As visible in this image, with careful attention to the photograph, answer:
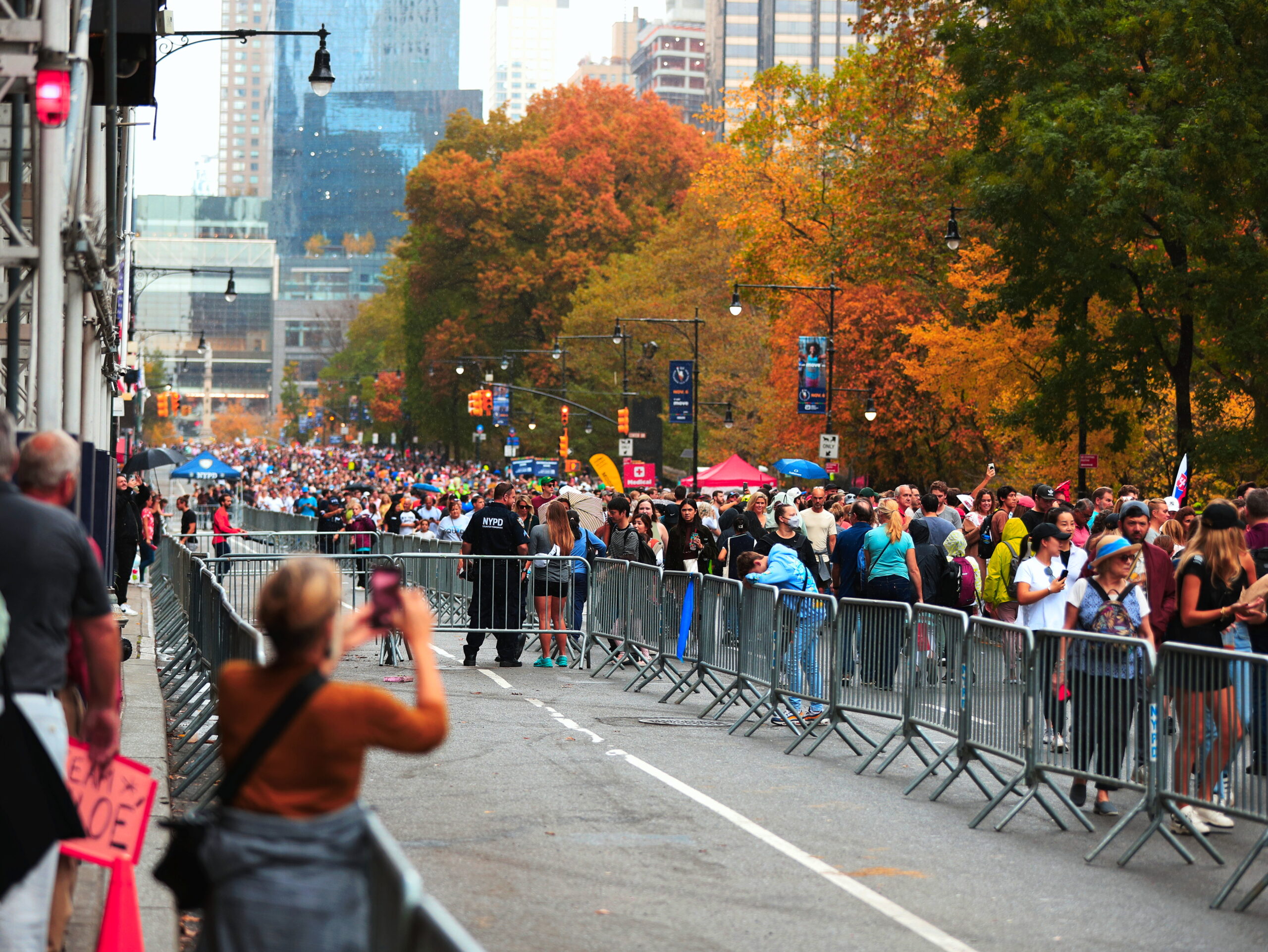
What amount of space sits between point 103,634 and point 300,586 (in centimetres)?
166

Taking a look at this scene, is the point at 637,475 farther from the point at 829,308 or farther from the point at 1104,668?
the point at 1104,668

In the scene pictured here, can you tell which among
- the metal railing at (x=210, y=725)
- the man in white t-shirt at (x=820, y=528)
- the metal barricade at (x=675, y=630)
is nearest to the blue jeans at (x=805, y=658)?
the metal barricade at (x=675, y=630)

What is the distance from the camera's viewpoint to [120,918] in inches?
236

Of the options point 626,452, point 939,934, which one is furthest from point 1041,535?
point 626,452

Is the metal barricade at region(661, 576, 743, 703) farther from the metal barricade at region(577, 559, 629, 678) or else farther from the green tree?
the green tree

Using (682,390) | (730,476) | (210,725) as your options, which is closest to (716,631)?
(210,725)

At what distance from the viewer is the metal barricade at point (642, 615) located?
16.5m

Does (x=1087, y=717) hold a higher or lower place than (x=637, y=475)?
lower

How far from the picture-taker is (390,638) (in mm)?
18656

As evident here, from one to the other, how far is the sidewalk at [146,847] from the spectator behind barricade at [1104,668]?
15.9 feet

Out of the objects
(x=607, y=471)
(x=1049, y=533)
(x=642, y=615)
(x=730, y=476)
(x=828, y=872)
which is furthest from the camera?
(x=730, y=476)

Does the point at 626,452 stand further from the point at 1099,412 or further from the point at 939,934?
the point at 939,934

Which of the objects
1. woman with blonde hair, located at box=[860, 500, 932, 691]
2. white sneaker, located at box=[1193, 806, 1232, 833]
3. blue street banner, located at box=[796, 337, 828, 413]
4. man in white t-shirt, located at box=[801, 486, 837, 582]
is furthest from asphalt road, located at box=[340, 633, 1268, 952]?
blue street banner, located at box=[796, 337, 828, 413]

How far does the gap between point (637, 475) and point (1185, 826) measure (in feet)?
112
